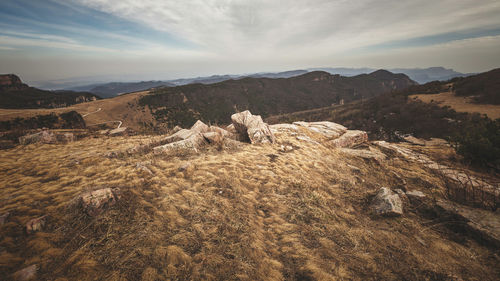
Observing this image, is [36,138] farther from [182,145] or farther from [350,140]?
[350,140]

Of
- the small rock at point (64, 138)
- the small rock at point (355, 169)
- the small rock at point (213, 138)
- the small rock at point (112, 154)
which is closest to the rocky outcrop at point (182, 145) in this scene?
the small rock at point (213, 138)

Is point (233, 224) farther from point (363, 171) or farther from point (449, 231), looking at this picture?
point (363, 171)

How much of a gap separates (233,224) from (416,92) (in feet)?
224

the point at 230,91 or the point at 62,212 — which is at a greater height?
the point at 230,91

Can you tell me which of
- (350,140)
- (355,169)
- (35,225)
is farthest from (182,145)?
(350,140)

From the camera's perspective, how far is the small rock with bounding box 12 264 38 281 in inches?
96.7

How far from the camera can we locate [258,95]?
137625 mm

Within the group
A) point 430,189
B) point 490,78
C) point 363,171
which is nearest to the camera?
point 430,189

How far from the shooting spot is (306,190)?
5.72 meters

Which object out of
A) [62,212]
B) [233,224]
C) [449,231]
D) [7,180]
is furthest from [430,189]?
[7,180]

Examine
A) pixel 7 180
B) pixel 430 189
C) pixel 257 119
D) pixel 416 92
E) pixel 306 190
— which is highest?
pixel 416 92

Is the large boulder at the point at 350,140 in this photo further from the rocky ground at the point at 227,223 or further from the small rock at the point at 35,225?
the small rock at the point at 35,225

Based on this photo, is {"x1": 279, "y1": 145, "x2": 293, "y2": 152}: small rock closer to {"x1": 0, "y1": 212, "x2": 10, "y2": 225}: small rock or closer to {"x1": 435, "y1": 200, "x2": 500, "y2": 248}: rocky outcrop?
{"x1": 435, "y1": 200, "x2": 500, "y2": 248}: rocky outcrop

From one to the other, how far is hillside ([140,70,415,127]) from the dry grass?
7956cm
